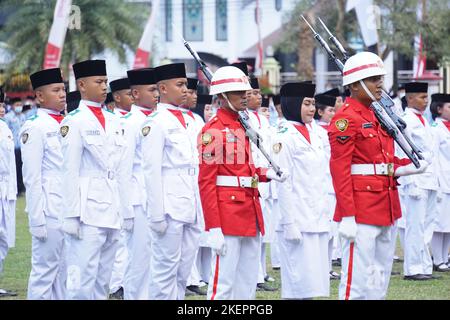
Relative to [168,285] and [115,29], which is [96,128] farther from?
[115,29]

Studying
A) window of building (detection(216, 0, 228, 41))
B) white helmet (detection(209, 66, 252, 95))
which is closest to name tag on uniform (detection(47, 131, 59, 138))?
white helmet (detection(209, 66, 252, 95))

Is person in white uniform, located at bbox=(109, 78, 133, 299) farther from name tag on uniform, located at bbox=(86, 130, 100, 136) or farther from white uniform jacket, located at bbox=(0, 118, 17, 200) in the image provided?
name tag on uniform, located at bbox=(86, 130, 100, 136)

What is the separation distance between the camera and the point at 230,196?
357 inches

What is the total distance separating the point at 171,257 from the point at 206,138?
1.32 meters

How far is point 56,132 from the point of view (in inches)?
407

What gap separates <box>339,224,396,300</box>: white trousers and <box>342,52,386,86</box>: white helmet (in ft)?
4.06

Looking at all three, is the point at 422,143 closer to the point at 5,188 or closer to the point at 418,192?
the point at 418,192

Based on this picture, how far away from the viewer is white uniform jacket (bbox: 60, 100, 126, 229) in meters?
9.33

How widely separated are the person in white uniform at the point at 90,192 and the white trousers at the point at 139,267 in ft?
3.66

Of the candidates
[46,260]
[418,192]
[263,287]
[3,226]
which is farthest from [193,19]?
[46,260]

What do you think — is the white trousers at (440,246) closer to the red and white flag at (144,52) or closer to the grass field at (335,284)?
the grass field at (335,284)

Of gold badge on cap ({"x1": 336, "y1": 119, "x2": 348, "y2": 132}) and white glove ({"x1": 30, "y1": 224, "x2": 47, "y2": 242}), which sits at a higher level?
gold badge on cap ({"x1": 336, "y1": 119, "x2": 348, "y2": 132})

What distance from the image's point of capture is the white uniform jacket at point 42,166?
10031 millimetres
